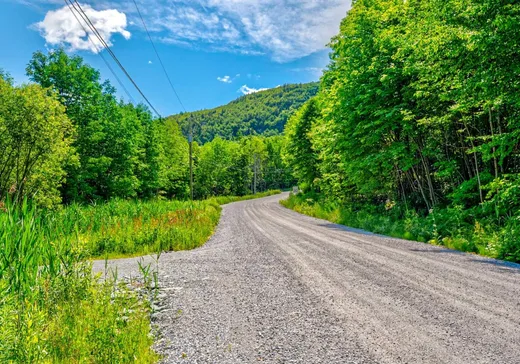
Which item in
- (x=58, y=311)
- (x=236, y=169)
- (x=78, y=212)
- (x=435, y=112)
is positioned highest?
(x=236, y=169)

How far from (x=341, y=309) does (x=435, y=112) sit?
10629 mm

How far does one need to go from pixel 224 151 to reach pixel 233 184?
769cm

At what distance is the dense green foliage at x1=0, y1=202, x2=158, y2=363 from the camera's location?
9.85 ft

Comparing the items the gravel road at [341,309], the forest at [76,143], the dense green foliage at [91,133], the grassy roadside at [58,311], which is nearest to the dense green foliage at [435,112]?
the gravel road at [341,309]

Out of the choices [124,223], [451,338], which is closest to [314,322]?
[451,338]

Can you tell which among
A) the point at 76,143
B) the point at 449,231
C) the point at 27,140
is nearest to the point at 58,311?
the point at 449,231

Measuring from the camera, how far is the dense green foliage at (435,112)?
838 cm

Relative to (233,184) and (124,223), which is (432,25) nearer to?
(124,223)

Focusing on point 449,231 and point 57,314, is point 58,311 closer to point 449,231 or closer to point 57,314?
point 57,314

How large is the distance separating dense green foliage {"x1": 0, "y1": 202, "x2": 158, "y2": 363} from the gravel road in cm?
51

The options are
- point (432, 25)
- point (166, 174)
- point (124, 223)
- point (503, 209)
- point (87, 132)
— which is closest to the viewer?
point (503, 209)

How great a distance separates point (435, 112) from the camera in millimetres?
12328

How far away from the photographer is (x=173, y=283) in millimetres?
6480

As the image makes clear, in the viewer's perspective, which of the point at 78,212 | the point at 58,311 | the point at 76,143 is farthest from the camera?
the point at 76,143
